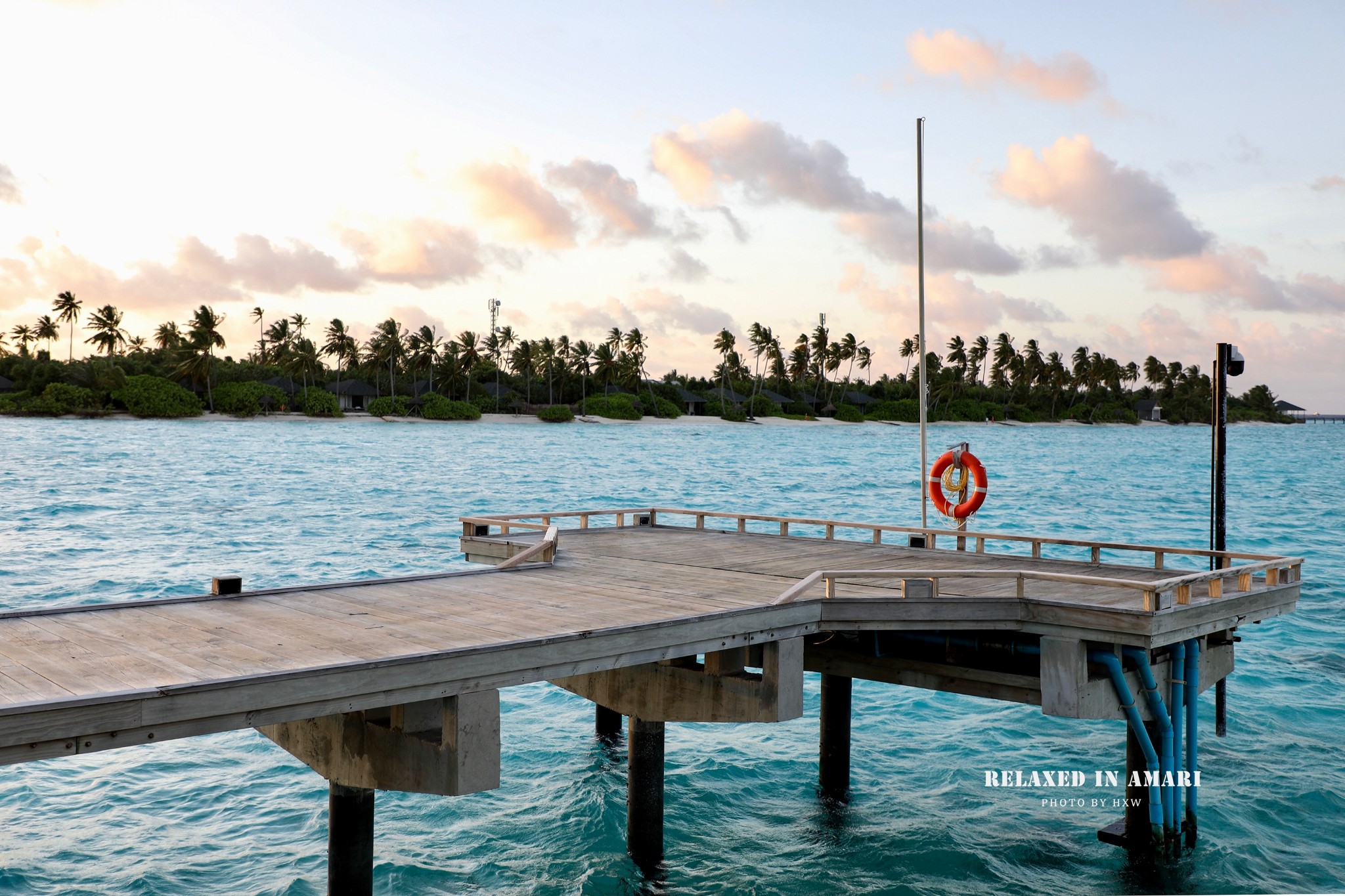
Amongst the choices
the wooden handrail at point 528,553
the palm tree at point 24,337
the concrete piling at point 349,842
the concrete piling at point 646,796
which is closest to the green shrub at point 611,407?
the palm tree at point 24,337

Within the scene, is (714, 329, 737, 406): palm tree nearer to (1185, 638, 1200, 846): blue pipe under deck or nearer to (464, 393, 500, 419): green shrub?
(464, 393, 500, 419): green shrub

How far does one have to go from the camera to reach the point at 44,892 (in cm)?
1155

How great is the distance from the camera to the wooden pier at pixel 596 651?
6641 mm

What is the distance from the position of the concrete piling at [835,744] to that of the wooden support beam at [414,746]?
6.97 m

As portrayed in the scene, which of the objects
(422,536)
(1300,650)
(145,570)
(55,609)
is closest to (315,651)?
(55,609)

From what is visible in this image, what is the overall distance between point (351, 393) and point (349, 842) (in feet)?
424

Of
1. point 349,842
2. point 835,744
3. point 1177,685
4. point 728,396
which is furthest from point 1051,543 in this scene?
point 728,396

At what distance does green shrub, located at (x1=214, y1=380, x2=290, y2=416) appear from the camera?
120750mm

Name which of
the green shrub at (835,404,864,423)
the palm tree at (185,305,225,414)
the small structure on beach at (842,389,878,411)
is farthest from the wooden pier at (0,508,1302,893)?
the small structure on beach at (842,389,878,411)

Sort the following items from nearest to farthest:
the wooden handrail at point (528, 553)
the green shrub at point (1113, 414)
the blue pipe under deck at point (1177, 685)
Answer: the blue pipe under deck at point (1177, 685), the wooden handrail at point (528, 553), the green shrub at point (1113, 414)

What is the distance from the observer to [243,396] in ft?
395

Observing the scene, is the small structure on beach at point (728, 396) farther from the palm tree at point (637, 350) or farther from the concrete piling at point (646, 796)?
the concrete piling at point (646, 796)

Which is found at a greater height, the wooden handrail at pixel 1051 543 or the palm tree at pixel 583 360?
the palm tree at pixel 583 360

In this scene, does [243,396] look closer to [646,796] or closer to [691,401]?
[691,401]
